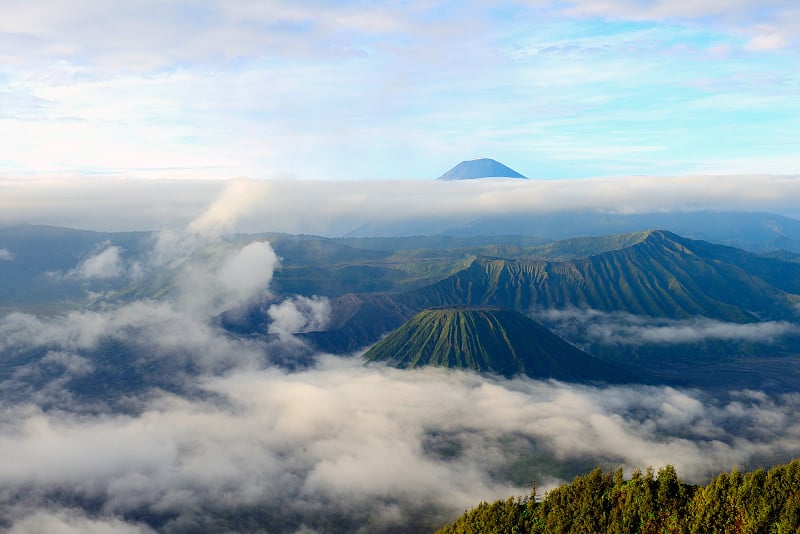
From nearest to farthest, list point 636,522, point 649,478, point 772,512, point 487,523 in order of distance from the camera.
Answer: point 772,512, point 636,522, point 649,478, point 487,523

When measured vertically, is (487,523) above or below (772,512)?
below

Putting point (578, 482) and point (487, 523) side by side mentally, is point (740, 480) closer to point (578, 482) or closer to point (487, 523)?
point (578, 482)

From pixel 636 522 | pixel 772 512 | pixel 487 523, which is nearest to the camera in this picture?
pixel 772 512

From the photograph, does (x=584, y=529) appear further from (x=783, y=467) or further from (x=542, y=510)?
(x=783, y=467)

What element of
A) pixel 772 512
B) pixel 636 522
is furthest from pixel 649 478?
pixel 772 512

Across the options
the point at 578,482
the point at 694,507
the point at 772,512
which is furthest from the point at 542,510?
the point at 772,512

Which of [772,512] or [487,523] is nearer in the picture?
[772,512]
